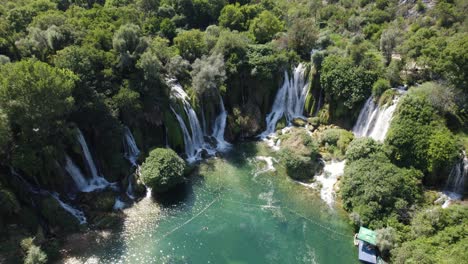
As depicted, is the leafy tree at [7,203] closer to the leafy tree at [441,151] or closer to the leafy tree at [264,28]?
the leafy tree at [441,151]

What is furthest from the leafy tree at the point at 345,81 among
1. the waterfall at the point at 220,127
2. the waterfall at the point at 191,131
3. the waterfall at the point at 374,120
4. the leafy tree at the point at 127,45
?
the leafy tree at the point at 127,45

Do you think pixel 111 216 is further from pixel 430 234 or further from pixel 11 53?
pixel 430 234

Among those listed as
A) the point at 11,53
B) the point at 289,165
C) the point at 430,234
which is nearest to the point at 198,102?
the point at 289,165

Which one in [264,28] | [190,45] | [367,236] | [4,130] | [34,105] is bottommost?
[367,236]

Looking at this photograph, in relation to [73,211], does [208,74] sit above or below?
above

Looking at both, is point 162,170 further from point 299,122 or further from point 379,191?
point 299,122

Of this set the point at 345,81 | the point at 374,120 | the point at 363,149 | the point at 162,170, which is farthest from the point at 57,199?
the point at 374,120

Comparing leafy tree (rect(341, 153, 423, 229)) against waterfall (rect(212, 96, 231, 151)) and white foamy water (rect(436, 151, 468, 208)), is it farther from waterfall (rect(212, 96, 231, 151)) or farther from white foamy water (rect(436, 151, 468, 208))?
waterfall (rect(212, 96, 231, 151))
